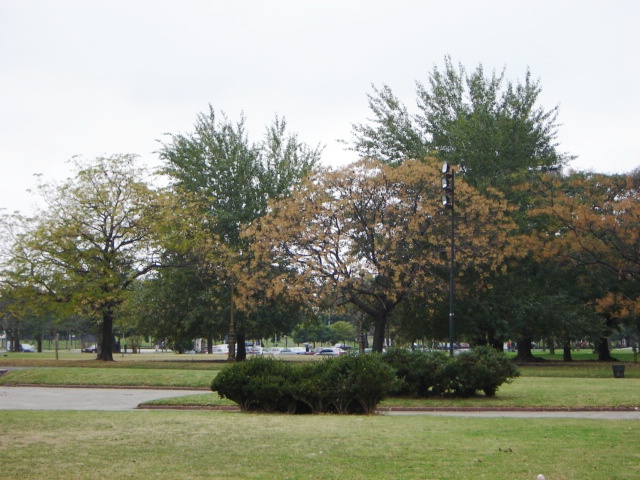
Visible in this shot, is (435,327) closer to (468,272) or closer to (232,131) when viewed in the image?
(468,272)

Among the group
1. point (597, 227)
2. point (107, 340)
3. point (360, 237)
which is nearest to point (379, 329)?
point (360, 237)

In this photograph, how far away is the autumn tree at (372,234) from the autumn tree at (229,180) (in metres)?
5.69

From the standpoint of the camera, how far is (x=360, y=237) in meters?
37.2

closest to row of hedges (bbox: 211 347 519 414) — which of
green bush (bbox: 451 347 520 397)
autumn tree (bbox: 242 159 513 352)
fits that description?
green bush (bbox: 451 347 520 397)

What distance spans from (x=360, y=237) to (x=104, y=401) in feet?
62.3

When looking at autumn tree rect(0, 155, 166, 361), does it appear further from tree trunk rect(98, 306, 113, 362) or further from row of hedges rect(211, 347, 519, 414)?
row of hedges rect(211, 347, 519, 414)

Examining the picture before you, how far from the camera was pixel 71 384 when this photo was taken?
91.5 feet

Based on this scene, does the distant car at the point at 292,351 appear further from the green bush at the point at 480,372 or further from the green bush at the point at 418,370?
the green bush at the point at 480,372

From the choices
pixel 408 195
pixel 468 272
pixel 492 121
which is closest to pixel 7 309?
pixel 408 195

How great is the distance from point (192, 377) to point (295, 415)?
489 inches

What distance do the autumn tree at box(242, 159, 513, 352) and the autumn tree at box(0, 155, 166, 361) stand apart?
735 centimetres

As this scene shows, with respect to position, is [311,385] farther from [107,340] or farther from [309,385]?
[107,340]

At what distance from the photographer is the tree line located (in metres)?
36.6

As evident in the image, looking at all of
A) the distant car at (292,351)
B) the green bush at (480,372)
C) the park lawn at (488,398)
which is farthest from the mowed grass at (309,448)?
the distant car at (292,351)
